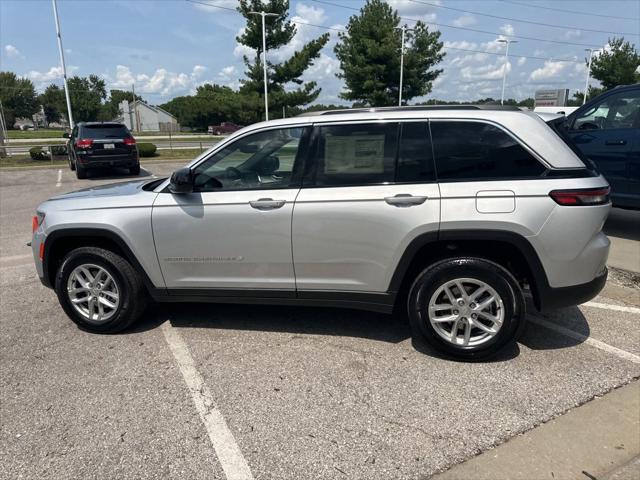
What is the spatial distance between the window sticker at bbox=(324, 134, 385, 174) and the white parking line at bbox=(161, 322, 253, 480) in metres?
1.73

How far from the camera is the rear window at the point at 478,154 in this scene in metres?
3.24

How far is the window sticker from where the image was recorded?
11.3ft

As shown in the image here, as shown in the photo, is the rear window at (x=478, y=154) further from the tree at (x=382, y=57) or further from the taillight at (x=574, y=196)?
the tree at (x=382, y=57)

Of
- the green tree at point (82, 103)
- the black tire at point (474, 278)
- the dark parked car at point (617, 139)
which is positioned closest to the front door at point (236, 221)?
the black tire at point (474, 278)

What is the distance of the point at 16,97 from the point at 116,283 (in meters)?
110

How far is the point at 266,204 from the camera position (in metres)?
3.50

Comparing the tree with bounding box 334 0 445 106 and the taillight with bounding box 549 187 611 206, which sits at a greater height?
the tree with bounding box 334 0 445 106

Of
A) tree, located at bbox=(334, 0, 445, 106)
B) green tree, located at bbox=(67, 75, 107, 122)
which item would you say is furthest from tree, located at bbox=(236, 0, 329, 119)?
green tree, located at bbox=(67, 75, 107, 122)

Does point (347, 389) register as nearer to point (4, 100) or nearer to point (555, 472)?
point (555, 472)

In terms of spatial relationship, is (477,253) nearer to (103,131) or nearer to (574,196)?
(574,196)

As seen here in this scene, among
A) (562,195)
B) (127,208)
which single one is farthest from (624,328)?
(127,208)

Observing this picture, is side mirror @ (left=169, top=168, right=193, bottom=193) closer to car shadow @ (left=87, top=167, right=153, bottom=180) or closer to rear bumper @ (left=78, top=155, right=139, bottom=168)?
rear bumper @ (left=78, top=155, right=139, bottom=168)

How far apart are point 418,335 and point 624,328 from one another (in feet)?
6.05

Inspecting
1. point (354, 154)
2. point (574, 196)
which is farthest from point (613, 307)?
point (354, 154)
